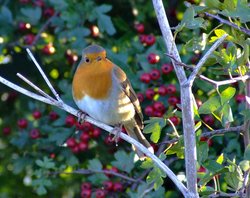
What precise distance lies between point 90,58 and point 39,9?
2.00ft

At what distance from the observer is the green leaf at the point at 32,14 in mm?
3996

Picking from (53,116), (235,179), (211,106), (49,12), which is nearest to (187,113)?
(211,106)

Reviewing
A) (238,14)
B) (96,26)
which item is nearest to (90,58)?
(96,26)

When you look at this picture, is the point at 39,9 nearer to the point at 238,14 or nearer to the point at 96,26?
the point at 96,26

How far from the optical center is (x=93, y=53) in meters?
3.58

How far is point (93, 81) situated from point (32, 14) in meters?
0.70

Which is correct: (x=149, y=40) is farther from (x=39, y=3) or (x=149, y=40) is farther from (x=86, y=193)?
(x=86, y=193)

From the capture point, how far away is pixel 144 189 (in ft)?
10.7

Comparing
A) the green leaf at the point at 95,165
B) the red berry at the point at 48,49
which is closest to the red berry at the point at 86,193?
the green leaf at the point at 95,165

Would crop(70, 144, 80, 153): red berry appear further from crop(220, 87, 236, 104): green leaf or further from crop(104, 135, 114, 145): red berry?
crop(220, 87, 236, 104): green leaf

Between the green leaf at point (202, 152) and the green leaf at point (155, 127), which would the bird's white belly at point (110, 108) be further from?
the green leaf at point (202, 152)

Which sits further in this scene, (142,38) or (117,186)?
(142,38)

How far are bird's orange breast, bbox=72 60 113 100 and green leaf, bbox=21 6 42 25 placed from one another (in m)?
0.57

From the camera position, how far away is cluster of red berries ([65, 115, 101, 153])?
12.3 ft
